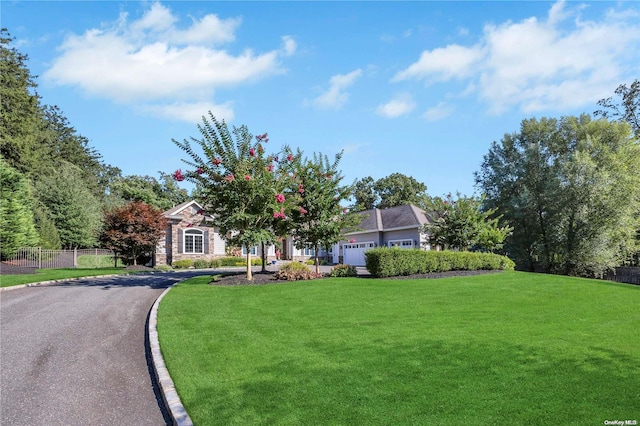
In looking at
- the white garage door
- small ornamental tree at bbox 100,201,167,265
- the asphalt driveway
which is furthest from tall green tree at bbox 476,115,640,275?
the asphalt driveway

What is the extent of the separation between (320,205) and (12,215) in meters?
19.2

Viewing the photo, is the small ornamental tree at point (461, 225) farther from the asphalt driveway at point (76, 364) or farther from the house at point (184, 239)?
the house at point (184, 239)

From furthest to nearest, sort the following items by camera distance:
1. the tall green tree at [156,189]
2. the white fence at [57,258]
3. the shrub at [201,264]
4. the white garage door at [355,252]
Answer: the tall green tree at [156,189], the white garage door at [355,252], the shrub at [201,264], the white fence at [57,258]

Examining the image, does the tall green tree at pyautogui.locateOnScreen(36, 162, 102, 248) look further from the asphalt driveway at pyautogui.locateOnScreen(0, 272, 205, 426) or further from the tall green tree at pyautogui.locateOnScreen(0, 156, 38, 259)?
the asphalt driveway at pyautogui.locateOnScreen(0, 272, 205, 426)

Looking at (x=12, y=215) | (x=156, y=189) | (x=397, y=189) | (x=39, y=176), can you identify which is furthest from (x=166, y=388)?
(x=397, y=189)

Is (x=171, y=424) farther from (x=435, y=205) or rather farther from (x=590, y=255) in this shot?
(x=590, y=255)

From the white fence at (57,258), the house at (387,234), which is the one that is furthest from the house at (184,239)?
the house at (387,234)

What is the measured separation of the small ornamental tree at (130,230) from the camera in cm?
2547

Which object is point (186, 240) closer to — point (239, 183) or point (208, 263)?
point (208, 263)

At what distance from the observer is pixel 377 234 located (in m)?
35.1

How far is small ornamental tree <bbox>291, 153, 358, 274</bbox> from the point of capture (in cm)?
1733

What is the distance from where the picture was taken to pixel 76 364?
647 cm

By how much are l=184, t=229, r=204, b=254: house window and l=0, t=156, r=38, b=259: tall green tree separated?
9.98 metres

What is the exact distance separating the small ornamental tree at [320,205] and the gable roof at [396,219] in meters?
12.9
